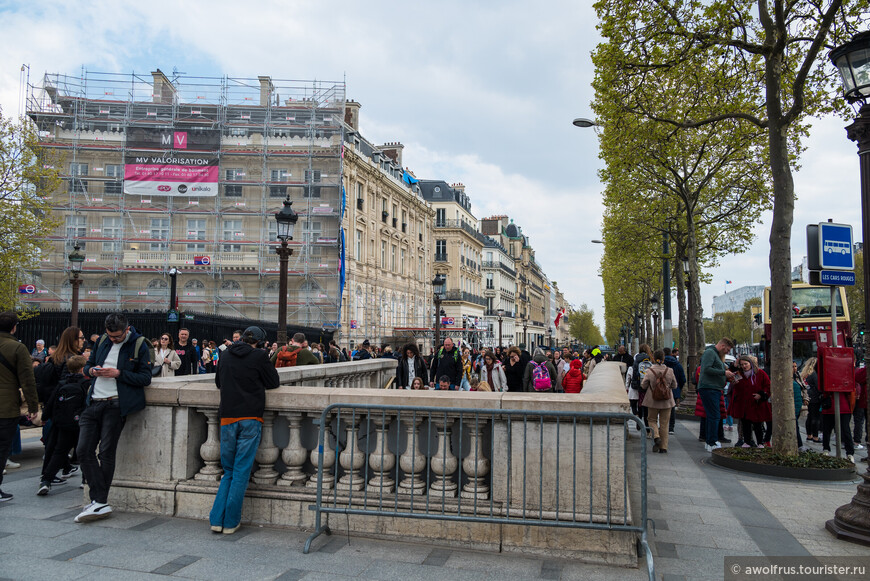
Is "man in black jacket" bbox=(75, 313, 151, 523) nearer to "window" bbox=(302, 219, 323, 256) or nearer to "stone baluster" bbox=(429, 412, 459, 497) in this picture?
"stone baluster" bbox=(429, 412, 459, 497)

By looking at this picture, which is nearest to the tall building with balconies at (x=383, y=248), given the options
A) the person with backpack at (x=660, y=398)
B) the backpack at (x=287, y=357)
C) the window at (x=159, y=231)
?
the window at (x=159, y=231)

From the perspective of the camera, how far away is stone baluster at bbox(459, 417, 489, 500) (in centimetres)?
450

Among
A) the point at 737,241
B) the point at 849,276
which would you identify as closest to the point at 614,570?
the point at 849,276

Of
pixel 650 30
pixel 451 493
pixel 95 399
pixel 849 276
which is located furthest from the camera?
pixel 650 30

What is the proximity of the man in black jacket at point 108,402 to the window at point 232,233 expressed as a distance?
28428 mm

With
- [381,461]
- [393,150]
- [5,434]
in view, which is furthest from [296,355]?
[393,150]

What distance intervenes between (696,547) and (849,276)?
529cm

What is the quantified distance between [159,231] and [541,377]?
26.2 meters

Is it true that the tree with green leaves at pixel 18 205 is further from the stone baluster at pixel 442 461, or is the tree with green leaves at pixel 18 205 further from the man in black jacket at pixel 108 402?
the stone baluster at pixel 442 461

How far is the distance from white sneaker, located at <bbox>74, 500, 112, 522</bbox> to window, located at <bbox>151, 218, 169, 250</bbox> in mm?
28824

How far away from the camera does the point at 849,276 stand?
805 centimetres

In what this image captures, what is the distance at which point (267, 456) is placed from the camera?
5.02 meters

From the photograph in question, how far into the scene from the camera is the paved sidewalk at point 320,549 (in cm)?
398

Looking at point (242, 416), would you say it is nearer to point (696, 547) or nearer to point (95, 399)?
point (95, 399)
